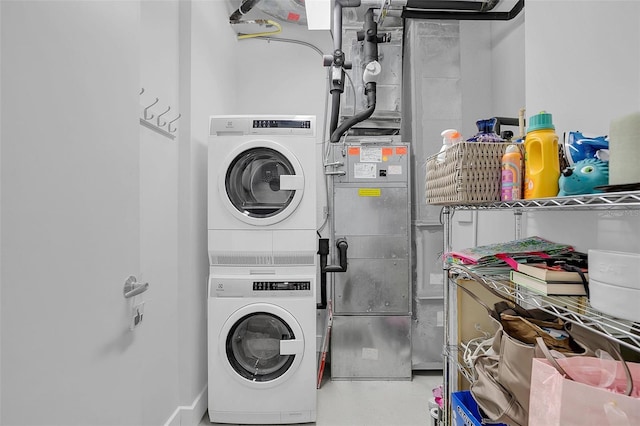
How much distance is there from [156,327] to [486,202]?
1677mm

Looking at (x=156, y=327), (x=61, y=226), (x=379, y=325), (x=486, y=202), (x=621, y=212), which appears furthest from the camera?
(x=379, y=325)

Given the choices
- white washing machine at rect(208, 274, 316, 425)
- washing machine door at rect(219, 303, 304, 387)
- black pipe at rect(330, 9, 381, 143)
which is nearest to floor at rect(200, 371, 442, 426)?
white washing machine at rect(208, 274, 316, 425)

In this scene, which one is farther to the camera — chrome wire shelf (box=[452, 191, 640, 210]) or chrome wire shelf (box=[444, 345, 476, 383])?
chrome wire shelf (box=[444, 345, 476, 383])

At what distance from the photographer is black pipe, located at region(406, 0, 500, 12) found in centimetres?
256

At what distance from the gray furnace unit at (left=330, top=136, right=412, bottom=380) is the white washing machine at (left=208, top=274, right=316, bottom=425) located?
2.05 ft

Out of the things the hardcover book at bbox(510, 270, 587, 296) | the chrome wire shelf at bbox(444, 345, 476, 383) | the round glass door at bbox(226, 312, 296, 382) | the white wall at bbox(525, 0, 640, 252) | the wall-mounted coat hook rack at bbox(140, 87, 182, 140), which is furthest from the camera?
the round glass door at bbox(226, 312, 296, 382)

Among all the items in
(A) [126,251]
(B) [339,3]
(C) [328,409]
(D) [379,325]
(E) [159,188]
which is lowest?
(C) [328,409]

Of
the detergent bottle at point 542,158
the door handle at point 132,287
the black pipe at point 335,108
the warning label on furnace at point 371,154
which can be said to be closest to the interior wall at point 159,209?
the door handle at point 132,287

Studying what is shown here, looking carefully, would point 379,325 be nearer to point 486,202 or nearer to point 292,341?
point 292,341

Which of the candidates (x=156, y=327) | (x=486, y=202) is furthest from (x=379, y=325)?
(x=486, y=202)

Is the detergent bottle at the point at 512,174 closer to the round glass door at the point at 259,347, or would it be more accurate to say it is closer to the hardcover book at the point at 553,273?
the hardcover book at the point at 553,273

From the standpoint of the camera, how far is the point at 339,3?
2.35 metres

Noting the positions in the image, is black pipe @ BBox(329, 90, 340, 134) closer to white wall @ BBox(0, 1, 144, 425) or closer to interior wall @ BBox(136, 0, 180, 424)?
interior wall @ BBox(136, 0, 180, 424)

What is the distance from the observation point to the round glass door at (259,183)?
2.06 metres
